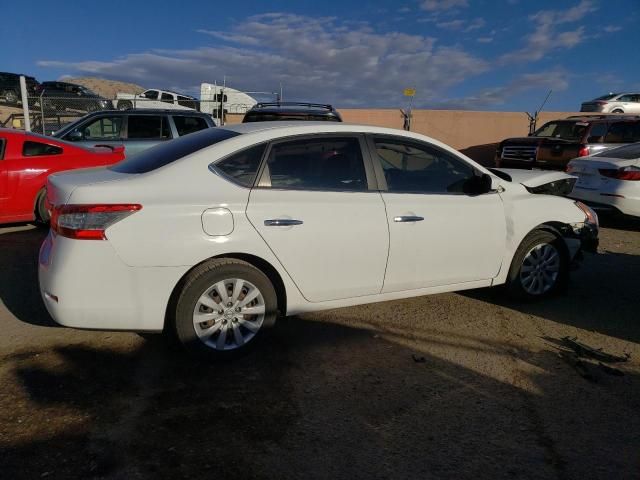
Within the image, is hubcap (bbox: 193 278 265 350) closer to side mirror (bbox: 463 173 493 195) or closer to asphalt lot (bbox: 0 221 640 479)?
asphalt lot (bbox: 0 221 640 479)

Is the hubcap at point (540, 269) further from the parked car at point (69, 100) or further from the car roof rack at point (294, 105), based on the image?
the parked car at point (69, 100)

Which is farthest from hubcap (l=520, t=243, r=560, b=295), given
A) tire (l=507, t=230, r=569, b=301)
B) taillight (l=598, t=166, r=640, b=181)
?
taillight (l=598, t=166, r=640, b=181)

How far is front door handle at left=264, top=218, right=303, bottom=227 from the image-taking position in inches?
132

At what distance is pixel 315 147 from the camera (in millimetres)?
3727

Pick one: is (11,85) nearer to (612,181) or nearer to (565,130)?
(565,130)

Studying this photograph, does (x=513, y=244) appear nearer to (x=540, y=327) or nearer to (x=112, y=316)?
(x=540, y=327)

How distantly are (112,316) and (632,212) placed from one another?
7564 mm

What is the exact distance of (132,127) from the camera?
10.3 metres

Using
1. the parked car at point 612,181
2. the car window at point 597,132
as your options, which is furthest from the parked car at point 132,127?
the car window at point 597,132

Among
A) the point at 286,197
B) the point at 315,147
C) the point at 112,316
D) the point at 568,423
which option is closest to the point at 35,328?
the point at 112,316

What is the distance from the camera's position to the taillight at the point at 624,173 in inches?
301

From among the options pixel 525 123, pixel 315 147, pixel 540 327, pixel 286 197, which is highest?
pixel 525 123

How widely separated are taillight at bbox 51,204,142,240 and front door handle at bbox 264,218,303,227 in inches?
32.0

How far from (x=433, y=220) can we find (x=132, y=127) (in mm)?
8191
